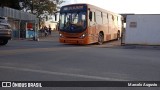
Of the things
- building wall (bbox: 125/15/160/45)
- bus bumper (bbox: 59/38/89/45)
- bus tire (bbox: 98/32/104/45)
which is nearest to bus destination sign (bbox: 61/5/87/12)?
bus bumper (bbox: 59/38/89/45)

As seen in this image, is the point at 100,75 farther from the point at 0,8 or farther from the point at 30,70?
the point at 0,8

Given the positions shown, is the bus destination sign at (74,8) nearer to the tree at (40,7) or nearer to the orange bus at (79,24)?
the orange bus at (79,24)

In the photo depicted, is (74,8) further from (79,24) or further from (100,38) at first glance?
(100,38)

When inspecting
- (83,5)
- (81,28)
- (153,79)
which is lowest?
(153,79)

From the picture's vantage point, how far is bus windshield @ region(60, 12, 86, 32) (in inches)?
955

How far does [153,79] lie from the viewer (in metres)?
9.46

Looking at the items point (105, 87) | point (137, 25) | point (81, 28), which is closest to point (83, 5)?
point (81, 28)

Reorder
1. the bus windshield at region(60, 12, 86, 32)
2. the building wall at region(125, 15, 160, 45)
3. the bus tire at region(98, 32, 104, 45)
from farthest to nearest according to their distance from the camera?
1. the bus tire at region(98, 32, 104, 45)
2. the building wall at region(125, 15, 160, 45)
3. the bus windshield at region(60, 12, 86, 32)

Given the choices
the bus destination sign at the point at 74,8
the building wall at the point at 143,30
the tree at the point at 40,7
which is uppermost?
the tree at the point at 40,7

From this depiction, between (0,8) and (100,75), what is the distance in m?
26.1

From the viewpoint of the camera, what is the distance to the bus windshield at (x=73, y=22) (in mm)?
24250

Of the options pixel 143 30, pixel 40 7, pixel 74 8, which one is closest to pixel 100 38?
pixel 143 30

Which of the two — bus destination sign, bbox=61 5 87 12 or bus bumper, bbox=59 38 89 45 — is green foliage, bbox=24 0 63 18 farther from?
bus bumper, bbox=59 38 89 45

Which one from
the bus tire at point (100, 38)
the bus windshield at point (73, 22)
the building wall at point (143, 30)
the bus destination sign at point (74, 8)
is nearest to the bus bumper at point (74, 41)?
the bus windshield at point (73, 22)
